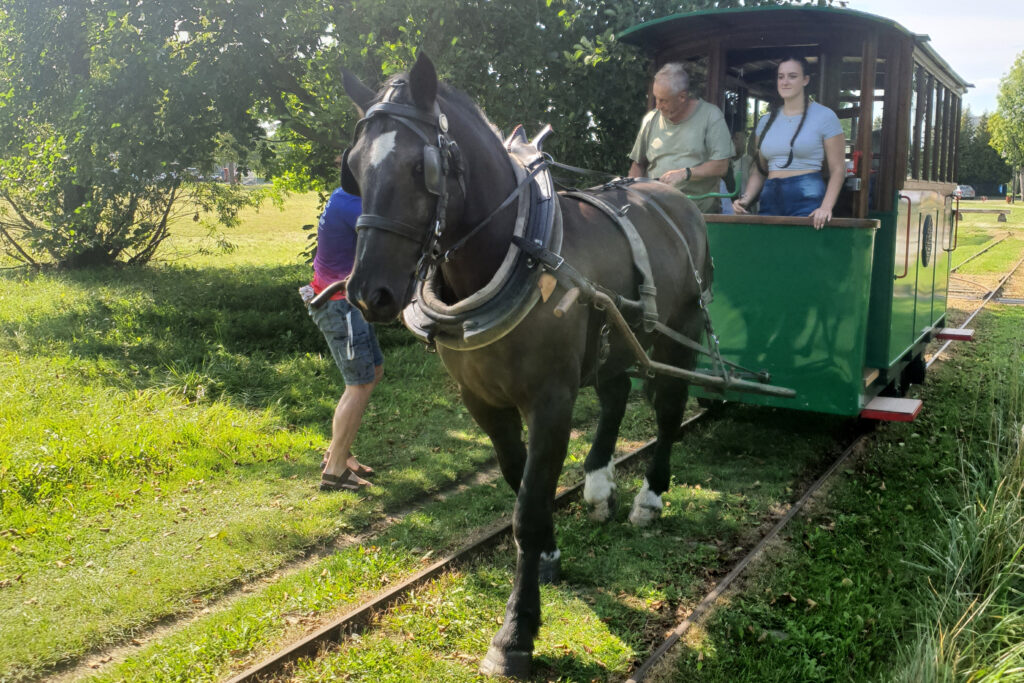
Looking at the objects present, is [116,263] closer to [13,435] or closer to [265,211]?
[13,435]

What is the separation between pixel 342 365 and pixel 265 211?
1030 inches

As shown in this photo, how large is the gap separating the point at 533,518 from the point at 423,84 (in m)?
1.74

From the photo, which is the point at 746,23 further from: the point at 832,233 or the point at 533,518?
the point at 533,518

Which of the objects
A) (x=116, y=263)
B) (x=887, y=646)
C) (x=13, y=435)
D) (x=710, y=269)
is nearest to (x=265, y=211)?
(x=116, y=263)

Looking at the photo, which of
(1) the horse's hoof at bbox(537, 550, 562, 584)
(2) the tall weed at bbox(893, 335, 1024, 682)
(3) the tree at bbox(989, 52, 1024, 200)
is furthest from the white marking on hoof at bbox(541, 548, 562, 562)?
(3) the tree at bbox(989, 52, 1024, 200)

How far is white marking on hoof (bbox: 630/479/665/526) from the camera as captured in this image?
183 inches

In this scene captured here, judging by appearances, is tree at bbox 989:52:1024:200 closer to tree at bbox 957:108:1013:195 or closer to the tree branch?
tree at bbox 957:108:1013:195

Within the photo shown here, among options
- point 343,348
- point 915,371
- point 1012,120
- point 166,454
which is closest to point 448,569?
point 343,348

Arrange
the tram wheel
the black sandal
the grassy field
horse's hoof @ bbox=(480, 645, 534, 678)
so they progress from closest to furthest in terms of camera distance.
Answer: horse's hoof @ bbox=(480, 645, 534, 678) < the grassy field < the black sandal < the tram wheel

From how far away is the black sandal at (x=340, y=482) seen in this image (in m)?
5.22

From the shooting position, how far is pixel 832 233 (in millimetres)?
5043

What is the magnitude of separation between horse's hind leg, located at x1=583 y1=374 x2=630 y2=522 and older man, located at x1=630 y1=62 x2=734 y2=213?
1.52 metres

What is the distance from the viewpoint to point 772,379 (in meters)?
5.44

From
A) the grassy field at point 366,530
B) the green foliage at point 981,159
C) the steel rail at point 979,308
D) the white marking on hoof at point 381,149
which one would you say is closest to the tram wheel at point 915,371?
the grassy field at point 366,530
